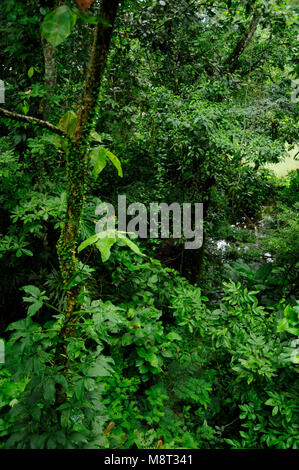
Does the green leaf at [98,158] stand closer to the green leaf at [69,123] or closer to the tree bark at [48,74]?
the green leaf at [69,123]

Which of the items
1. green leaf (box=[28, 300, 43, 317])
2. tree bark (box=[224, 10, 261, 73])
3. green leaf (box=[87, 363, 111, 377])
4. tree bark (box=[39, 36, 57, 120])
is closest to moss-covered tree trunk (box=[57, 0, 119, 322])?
green leaf (box=[28, 300, 43, 317])

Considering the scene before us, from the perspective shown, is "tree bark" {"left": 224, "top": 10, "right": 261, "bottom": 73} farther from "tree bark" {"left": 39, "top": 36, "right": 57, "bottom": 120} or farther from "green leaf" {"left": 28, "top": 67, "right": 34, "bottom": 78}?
"green leaf" {"left": 28, "top": 67, "right": 34, "bottom": 78}

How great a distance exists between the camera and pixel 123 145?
3.46 m

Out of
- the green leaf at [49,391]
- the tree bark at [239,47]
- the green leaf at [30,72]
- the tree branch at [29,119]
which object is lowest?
the green leaf at [49,391]

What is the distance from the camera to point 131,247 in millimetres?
918

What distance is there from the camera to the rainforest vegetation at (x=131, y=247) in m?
1.18

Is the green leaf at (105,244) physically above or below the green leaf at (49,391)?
above

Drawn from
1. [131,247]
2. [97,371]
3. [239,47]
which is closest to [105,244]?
[131,247]

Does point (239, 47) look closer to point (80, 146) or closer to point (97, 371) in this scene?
point (80, 146)

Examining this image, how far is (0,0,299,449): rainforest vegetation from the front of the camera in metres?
1.18

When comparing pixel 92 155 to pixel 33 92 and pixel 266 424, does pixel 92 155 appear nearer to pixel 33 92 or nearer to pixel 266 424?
pixel 33 92

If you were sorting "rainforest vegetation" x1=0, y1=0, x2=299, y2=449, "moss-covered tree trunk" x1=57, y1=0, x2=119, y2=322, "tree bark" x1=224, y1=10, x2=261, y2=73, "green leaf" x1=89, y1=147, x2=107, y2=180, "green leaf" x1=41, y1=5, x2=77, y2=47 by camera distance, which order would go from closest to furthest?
"green leaf" x1=41, y1=5, x2=77, y2=47 < "moss-covered tree trunk" x1=57, y1=0, x2=119, y2=322 < "green leaf" x1=89, y1=147, x2=107, y2=180 < "rainforest vegetation" x1=0, y1=0, x2=299, y2=449 < "tree bark" x1=224, y1=10, x2=261, y2=73

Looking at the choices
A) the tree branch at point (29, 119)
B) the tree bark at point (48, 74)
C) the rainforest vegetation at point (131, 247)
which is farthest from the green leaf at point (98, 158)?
the tree bark at point (48, 74)
